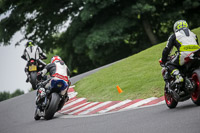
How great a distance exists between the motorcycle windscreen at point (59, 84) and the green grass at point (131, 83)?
6.57 feet

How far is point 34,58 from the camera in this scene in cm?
1345

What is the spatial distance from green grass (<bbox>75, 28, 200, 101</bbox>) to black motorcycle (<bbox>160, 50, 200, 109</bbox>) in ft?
6.56

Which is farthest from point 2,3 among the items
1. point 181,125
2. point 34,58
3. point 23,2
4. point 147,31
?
point 181,125

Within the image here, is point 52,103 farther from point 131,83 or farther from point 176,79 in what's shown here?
point 131,83

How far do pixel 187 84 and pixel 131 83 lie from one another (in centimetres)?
578

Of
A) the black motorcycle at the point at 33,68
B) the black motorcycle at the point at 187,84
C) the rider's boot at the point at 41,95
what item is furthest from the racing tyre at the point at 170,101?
the black motorcycle at the point at 33,68

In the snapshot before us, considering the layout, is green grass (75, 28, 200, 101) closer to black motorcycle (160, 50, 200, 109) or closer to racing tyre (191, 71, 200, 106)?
black motorcycle (160, 50, 200, 109)

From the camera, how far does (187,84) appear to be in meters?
7.00

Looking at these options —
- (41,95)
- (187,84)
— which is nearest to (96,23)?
(41,95)

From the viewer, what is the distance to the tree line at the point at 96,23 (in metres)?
29.8

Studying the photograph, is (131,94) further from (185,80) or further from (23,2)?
(23,2)

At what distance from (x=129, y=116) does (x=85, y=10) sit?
22.5 metres

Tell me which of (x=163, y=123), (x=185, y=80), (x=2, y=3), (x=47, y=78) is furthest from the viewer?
(x=2, y=3)

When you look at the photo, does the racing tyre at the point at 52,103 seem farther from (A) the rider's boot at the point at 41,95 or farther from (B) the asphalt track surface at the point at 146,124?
(B) the asphalt track surface at the point at 146,124
